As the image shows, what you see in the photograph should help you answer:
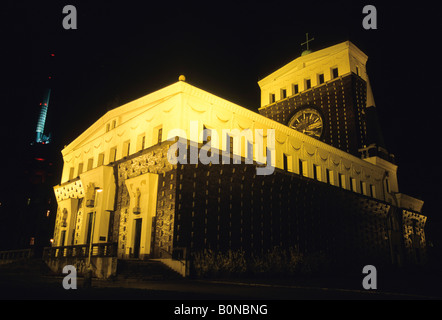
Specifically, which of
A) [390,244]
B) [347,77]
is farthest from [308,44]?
[390,244]

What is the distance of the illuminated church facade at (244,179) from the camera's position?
20.8 meters

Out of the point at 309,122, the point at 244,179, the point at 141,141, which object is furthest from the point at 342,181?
the point at 141,141

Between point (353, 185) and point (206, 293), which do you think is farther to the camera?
point (353, 185)

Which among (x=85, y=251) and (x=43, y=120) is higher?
(x=43, y=120)

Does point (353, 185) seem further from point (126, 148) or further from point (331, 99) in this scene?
point (126, 148)

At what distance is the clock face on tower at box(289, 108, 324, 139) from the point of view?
38.5 meters

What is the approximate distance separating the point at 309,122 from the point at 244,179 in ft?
63.0

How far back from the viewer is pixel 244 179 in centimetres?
2355

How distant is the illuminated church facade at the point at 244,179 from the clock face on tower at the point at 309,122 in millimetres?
120

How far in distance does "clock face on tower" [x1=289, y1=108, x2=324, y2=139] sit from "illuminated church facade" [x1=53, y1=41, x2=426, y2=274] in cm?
12

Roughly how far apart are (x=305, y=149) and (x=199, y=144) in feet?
41.0

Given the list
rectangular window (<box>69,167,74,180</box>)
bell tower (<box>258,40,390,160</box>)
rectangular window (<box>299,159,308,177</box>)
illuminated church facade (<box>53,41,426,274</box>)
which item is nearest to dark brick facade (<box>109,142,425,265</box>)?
illuminated church facade (<box>53,41,426,274</box>)

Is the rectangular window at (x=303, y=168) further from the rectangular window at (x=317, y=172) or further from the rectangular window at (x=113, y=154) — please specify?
the rectangular window at (x=113, y=154)

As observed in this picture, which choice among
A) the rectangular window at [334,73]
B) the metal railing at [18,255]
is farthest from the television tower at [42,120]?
the rectangular window at [334,73]
